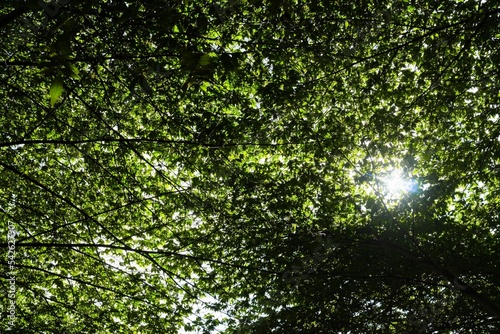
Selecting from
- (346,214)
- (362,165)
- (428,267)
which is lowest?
(428,267)

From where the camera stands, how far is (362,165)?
6156 mm

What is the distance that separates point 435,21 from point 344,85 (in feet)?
5.31

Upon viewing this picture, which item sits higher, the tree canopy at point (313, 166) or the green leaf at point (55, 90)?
the tree canopy at point (313, 166)

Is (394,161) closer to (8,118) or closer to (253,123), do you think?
(253,123)

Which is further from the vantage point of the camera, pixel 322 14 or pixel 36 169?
pixel 36 169

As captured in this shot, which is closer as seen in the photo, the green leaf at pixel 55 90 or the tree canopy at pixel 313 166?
the green leaf at pixel 55 90

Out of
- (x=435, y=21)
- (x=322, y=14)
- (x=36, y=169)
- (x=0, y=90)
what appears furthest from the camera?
(x=36, y=169)

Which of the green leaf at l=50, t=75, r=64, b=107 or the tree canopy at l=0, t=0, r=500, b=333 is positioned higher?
the tree canopy at l=0, t=0, r=500, b=333

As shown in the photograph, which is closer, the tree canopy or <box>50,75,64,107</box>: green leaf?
<box>50,75,64,107</box>: green leaf

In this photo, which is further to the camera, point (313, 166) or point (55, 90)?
point (313, 166)

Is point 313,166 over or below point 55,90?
over

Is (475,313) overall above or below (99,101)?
below

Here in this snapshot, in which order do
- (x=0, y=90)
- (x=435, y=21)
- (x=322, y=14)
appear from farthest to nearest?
(x=0, y=90) → (x=435, y=21) → (x=322, y=14)

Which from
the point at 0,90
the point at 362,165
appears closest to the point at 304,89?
the point at 362,165
